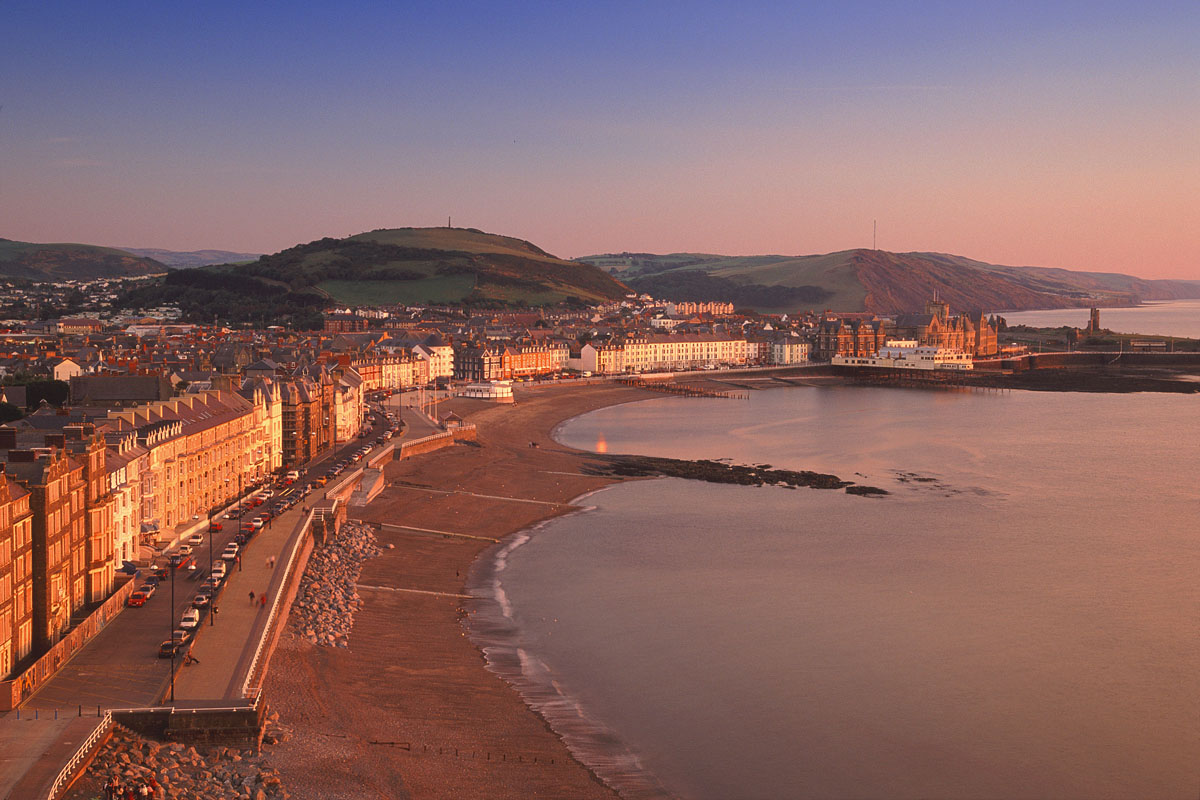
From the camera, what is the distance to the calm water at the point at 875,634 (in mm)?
16156

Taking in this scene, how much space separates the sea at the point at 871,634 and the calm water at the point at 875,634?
6cm

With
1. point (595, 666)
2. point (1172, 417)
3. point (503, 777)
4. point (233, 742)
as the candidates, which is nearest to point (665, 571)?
point (595, 666)

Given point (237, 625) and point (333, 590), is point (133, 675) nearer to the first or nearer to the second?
point (237, 625)

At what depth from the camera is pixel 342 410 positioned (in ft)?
135

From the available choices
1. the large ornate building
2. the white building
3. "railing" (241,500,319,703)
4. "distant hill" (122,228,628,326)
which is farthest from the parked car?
"distant hill" (122,228,628,326)

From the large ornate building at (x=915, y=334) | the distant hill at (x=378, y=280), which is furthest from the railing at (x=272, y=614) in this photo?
the distant hill at (x=378, y=280)

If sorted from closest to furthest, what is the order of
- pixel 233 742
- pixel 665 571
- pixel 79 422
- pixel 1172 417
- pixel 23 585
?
1. pixel 233 742
2. pixel 23 585
3. pixel 79 422
4. pixel 665 571
5. pixel 1172 417

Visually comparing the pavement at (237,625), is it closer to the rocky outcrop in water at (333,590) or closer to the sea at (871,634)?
the rocky outcrop in water at (333,590)

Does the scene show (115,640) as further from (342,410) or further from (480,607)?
(342,410)

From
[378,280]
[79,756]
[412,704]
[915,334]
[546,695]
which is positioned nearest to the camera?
[79,756]

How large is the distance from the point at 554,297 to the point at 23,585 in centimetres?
13257

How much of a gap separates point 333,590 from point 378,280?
12869 centimetres

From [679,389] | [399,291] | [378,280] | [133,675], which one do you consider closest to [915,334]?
[679,389]

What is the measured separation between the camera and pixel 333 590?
22031 millimetres
